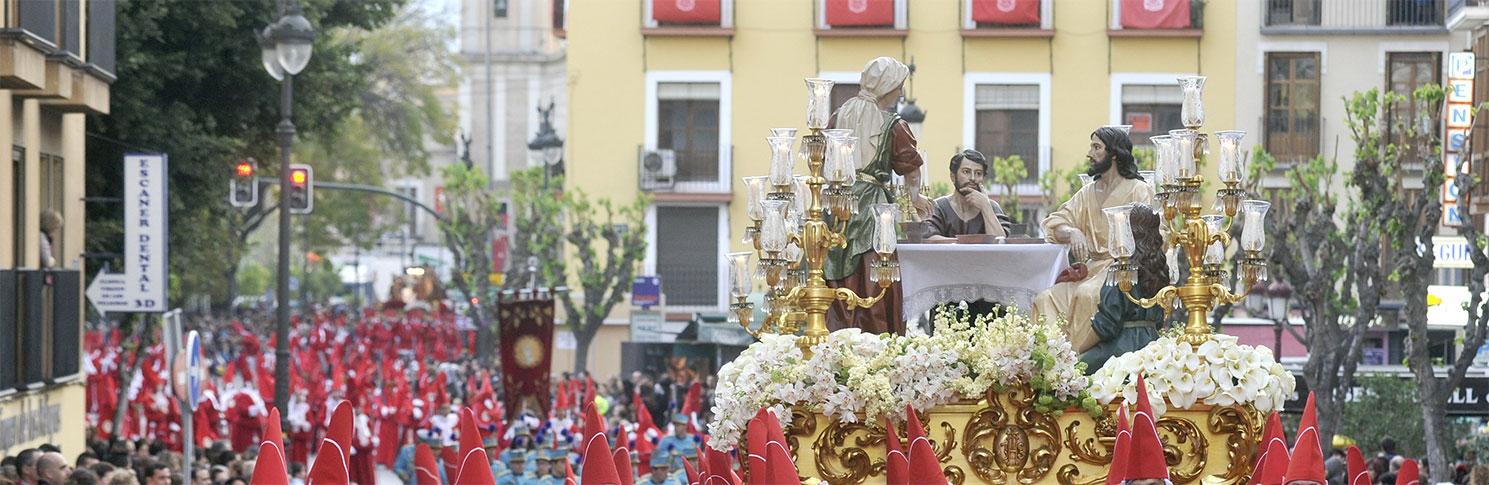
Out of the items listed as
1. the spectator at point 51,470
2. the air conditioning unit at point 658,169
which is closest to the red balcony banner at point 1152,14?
the air conditioning unit at point 658,169

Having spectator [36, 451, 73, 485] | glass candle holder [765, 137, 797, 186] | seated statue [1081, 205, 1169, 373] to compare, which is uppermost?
glass candle holder [765, 137, 797, 186]

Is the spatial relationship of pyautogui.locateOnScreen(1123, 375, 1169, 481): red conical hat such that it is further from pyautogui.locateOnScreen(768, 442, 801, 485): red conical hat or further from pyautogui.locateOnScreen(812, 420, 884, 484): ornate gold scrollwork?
pyautogui.locateOnScreen(812, 420, 884, 484): ornate gold scrollwork

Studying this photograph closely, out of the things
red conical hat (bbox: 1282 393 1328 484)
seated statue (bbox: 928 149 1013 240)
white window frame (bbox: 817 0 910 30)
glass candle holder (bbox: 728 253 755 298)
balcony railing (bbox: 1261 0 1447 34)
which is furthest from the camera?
white window frame (bbox: 817 0 910 30)

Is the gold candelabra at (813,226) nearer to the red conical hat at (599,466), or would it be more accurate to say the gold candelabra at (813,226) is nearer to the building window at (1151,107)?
the red conical hat at (599,466)

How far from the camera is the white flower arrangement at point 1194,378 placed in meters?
8.73

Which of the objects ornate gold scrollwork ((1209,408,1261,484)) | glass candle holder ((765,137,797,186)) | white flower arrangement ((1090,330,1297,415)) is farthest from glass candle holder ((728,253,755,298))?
ornate gold scrollwork ((1209,408,1261,484))

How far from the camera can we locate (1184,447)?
347 inches

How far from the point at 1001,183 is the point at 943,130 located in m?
6.54

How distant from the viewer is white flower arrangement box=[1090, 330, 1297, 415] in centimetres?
873

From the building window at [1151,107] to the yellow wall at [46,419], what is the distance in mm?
22672

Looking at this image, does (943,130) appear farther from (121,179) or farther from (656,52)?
(121,179)

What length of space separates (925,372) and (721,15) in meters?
32.0

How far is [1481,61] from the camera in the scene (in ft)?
92.3

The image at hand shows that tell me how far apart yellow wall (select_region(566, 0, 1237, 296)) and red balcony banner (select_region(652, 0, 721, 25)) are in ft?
1.24
